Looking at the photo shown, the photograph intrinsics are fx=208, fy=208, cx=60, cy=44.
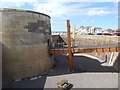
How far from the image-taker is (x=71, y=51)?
23484 mm

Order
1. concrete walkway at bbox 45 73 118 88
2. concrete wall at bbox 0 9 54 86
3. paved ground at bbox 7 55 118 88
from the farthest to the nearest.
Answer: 1. concrete wall at bbox 0 9 54 86
2. paved ground at bbox 7 55 118 88
3. concrete walkway at bbox 45 73 118 88

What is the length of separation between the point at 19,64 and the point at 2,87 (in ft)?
12.7

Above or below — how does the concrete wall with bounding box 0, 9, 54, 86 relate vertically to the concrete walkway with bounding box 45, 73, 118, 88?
above

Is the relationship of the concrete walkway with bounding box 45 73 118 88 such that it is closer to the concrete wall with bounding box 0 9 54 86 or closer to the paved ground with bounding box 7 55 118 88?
the paved ground with bounding box 7 55 118 88

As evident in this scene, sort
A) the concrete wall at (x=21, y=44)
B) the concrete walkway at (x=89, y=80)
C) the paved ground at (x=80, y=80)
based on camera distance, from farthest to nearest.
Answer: the concrete wall at (x=21, y=44) → the paved ground at (x=80, y=80) → the concrete walkway at (x=89, y=80)

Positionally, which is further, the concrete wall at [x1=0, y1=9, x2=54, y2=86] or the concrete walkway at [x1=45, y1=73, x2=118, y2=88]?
the concrete wall at [x1=0, y1=9, x2=54, y2=86]

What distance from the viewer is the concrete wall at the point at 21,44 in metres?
20.1

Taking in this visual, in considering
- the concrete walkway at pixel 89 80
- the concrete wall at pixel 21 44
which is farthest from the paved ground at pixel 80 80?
the concrete wall at pixel 21 44

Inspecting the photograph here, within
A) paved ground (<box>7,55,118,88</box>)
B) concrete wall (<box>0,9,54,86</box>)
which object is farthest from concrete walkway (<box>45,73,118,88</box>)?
concrete wall (<box>0,9,54,86</box>)

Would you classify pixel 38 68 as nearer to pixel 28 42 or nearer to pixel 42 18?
pixel 28 42

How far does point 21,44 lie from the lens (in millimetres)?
20828

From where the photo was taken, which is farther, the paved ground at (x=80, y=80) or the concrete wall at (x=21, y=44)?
the concrete wall at (x=21, y=44)

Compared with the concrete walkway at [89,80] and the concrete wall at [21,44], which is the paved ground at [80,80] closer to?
the concrete walkway at [89,80]

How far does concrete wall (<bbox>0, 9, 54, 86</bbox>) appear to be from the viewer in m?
20.1
